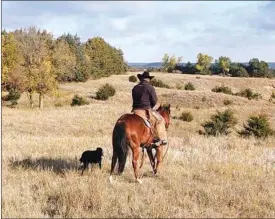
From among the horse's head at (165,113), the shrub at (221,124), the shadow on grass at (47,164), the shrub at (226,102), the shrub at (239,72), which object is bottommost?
the shrub at (221,124)

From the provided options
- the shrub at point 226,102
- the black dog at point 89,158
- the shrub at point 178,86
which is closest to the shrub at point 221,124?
the shrub at point 226,102

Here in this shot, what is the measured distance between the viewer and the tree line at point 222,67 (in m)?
101

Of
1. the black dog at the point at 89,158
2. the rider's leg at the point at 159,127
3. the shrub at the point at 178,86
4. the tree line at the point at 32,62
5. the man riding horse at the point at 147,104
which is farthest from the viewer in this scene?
the shrub at the point at 178,86

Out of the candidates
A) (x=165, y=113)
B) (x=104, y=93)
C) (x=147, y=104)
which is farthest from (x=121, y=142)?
(x=104, y=93)

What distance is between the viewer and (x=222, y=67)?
129125 millimetres

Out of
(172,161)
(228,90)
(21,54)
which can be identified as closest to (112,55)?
(228,90)

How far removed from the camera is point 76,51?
77.1 m

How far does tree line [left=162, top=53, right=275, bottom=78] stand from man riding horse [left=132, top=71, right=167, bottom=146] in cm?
8718

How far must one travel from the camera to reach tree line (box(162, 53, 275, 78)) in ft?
331

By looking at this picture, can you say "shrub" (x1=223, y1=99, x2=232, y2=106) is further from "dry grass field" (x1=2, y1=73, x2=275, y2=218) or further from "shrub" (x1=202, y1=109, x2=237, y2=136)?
"dry grass field" (x1=2, y1=73, x2=275, y2=218)

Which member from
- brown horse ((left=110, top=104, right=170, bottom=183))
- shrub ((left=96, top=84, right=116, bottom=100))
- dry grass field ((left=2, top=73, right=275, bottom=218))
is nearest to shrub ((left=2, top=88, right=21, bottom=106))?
shrub ((left=96, top=84, right=116, bottom=100))

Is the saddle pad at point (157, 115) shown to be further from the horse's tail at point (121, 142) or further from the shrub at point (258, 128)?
the shrub at point (258, 128)

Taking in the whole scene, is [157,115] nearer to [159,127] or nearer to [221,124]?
[159,127]

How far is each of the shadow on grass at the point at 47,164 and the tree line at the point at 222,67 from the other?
87020mm
